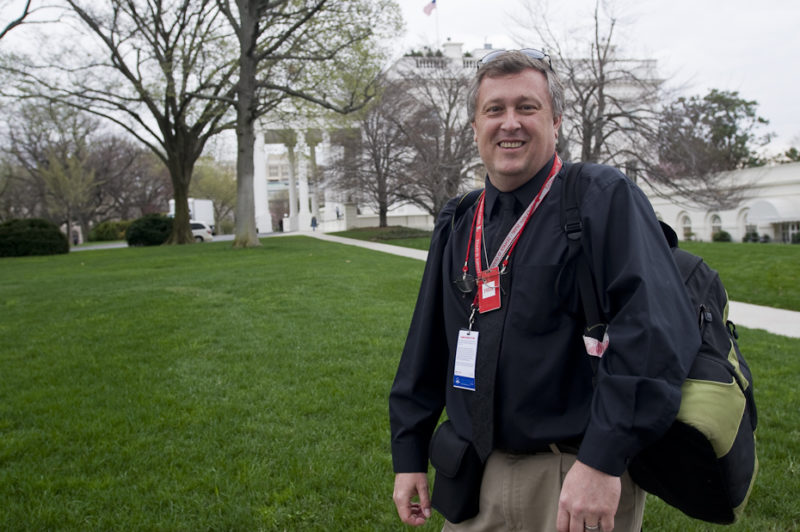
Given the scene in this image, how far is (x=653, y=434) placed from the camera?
4.55 feet

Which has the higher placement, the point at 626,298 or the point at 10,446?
the point at 626,298

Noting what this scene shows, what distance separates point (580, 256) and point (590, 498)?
60 cm

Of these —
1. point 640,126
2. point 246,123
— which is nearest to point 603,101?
point 640,126

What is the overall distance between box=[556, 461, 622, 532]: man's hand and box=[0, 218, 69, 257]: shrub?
102 feet

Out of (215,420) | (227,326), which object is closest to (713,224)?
(227,326)

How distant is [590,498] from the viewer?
145 cm

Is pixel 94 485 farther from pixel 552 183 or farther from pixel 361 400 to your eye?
pixel 552 183

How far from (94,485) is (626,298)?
11.5 feet

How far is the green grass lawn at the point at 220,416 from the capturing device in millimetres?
3488

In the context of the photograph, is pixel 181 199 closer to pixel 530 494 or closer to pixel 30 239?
pixel 30 239

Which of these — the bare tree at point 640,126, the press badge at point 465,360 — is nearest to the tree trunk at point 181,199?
the bare tree at point 640,126

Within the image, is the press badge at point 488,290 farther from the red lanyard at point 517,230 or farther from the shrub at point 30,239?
the shrub at point 30,239

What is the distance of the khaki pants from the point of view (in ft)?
5.59

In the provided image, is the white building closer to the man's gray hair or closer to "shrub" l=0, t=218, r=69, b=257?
"shrub" l=0, t=218, r=69, b=257
